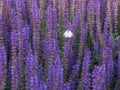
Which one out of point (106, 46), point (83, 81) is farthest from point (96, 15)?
point (83, 81)

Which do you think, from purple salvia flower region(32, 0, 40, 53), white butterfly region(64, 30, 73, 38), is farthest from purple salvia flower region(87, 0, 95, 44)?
purple salvia flower region(32, 0, 40, 53)

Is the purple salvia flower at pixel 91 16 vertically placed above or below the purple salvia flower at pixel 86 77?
above

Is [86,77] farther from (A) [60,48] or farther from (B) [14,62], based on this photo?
(A) [60,48]

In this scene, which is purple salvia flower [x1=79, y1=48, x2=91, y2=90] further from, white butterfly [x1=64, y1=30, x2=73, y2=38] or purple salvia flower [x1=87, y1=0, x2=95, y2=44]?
purple salvia flower [x1=87, y1=0, x2=95, y2=44]

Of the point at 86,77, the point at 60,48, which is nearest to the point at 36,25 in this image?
the point at 60,48

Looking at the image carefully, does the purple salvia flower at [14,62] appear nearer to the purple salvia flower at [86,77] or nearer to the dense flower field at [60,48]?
the dense flower field at [60,48]

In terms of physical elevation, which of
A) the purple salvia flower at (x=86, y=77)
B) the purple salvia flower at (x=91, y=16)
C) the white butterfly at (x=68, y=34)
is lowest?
the purple salvia flower at (x=86, y=77)

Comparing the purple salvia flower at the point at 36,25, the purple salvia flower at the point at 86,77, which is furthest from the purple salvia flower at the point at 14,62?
the purple salvia flower at the point at 86,77

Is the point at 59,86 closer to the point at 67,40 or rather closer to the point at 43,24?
the point at 67,40
